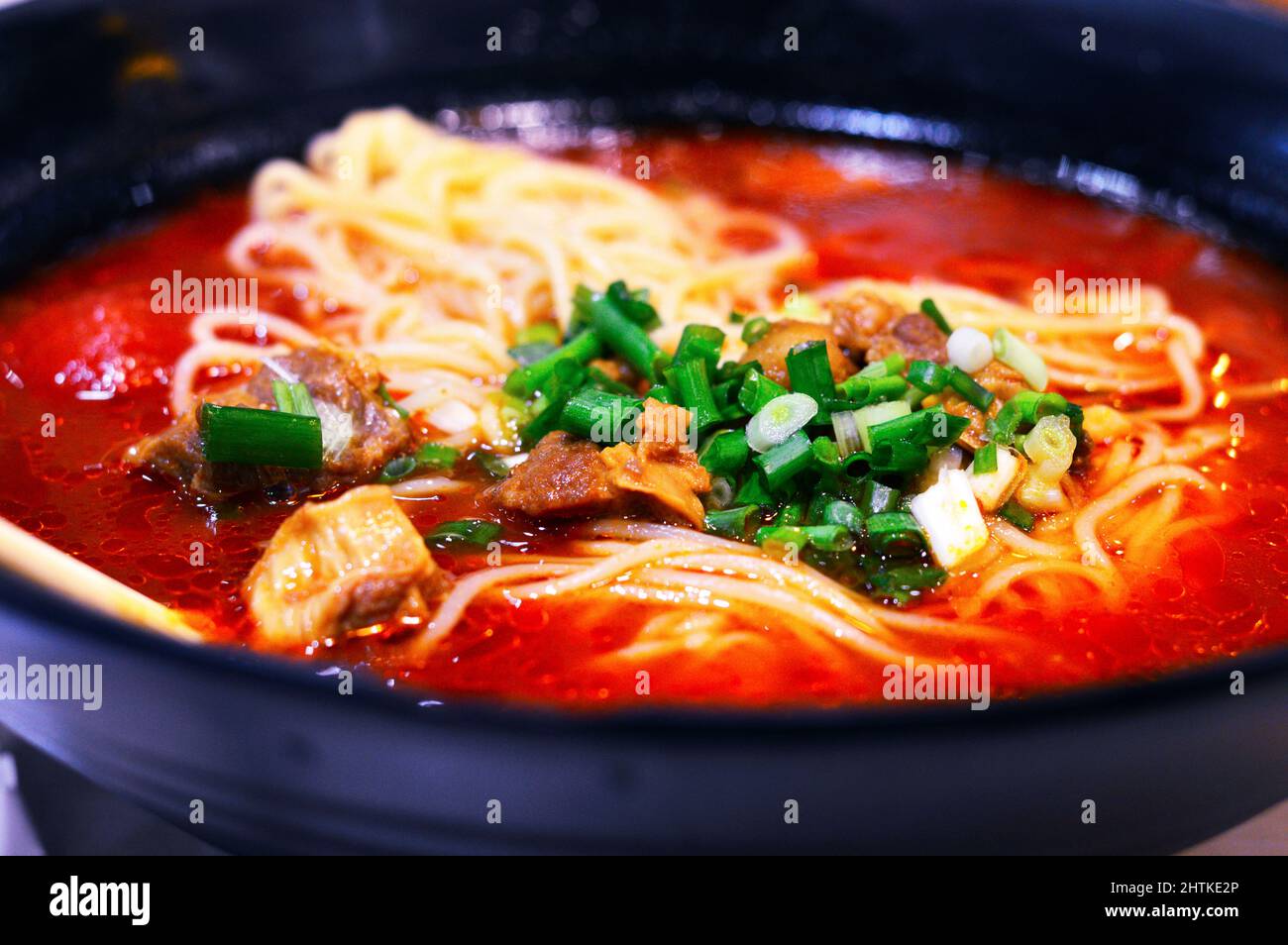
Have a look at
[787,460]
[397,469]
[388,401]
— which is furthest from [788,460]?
[388,401]

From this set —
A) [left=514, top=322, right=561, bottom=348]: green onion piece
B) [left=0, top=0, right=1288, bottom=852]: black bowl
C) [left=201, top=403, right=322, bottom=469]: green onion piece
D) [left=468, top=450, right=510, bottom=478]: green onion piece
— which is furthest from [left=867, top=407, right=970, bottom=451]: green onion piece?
[left=201, top=403, right=322, bottom=469]: green onion piece

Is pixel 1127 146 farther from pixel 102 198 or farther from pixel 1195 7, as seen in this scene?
pixel 102 198

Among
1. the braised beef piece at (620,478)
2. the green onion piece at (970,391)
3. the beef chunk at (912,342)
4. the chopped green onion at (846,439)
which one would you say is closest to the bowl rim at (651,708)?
the braised beef piece at (620,478)

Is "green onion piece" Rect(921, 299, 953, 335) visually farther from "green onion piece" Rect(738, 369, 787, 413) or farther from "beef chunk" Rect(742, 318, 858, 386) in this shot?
"green onion piece" Rect(738, 369, 787, 413)

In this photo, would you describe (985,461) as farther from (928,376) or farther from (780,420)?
(780,420)

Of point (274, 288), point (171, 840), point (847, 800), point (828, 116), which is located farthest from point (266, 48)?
point (847, 800)

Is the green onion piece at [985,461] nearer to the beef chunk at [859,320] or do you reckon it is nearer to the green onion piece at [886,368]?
the green onion piece at [886,368]
